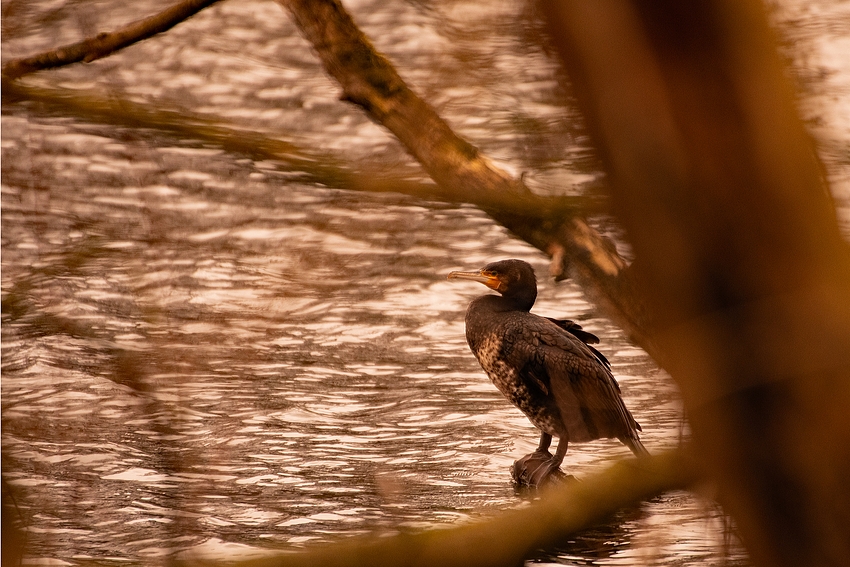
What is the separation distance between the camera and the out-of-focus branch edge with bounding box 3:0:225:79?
3.18ft

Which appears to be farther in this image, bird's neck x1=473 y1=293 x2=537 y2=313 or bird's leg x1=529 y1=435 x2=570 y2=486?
bird's neck x1=473 y1=293 x2=537 y2=313

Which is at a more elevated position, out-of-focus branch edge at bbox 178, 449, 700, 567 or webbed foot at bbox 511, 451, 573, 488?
out-of-focus branch edge at bbox 178, 449, 700, 567

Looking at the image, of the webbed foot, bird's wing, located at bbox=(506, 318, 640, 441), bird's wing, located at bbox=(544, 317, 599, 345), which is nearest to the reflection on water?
the webbed foot

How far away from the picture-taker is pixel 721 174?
0.80 m

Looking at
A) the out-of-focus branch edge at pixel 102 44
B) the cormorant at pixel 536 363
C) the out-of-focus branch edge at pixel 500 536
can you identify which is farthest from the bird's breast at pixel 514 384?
the out-of-focus branch edge at pixel 500 536

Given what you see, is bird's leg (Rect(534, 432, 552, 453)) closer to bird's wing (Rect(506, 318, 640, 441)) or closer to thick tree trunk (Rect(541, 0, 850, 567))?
bird's wing (Rect(506, 318, 640, 441))

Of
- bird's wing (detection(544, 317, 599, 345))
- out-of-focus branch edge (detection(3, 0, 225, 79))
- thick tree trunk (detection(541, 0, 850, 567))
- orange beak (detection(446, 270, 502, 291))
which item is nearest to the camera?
thick tree trunk (detection(541, 0, 850, 567))

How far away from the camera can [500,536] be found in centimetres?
84

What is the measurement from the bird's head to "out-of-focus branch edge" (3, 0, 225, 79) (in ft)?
8.14

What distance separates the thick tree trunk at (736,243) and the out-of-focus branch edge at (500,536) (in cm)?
9

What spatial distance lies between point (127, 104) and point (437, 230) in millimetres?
302

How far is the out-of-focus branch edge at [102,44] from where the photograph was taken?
969 millimetres

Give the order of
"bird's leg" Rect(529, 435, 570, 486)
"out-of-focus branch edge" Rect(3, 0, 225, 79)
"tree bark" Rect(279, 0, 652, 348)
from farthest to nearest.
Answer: "bird's leg" Rect(529, 435, 570, 486)
"tree bark" Rect(279, 0, 652, 348)
"out-of-focus branch edge" Rect(3, 0, 225, 79)

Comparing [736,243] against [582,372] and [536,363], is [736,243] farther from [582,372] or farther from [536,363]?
[536,363]
